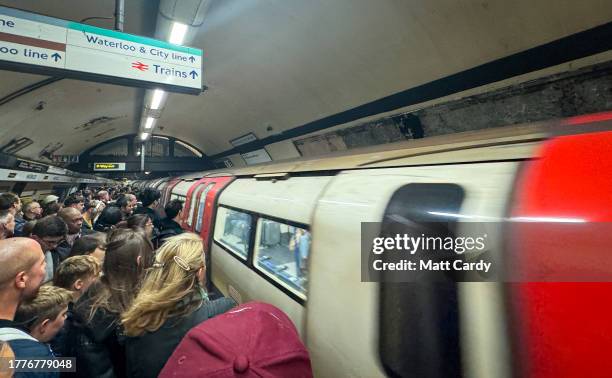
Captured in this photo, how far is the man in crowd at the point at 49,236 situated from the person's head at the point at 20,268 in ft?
4.02

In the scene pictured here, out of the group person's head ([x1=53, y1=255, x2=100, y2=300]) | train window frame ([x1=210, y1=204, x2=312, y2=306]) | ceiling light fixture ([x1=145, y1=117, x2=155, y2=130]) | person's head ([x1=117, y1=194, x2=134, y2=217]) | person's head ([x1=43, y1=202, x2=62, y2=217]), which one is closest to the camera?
train window frame ([x1=210, y1=204, x2=312, y2=306])

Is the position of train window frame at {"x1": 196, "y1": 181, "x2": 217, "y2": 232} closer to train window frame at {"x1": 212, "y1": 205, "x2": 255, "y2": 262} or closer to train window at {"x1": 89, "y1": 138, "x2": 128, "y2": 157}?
train window frame at {"x1": 212, "y1": 205, "x2": 255, "y2": 262}

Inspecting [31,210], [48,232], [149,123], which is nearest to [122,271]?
[48,232]

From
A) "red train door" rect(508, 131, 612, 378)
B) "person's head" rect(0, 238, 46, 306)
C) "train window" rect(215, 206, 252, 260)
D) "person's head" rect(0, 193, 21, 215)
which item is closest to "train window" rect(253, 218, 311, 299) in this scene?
"train window" rect(215, 206, 252, 260)

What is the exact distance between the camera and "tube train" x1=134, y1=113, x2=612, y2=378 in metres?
0.81

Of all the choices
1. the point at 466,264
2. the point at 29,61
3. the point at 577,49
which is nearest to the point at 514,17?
the point at 577,49

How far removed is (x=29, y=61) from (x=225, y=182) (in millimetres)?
2357

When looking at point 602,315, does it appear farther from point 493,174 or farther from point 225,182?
point 225,182

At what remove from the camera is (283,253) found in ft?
7.99

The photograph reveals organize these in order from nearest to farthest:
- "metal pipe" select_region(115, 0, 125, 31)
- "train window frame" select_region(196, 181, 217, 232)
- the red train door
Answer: the red train door < "metal pipe" select_region(115, 0, 125, 31) < "train window frame" select_region(196, 181, 217, 232)

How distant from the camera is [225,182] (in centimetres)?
429

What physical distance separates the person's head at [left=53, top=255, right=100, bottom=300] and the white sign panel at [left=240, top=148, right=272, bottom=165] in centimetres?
757

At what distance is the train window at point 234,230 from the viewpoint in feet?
9.83

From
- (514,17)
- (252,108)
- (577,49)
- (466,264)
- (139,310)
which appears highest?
(252,108)
